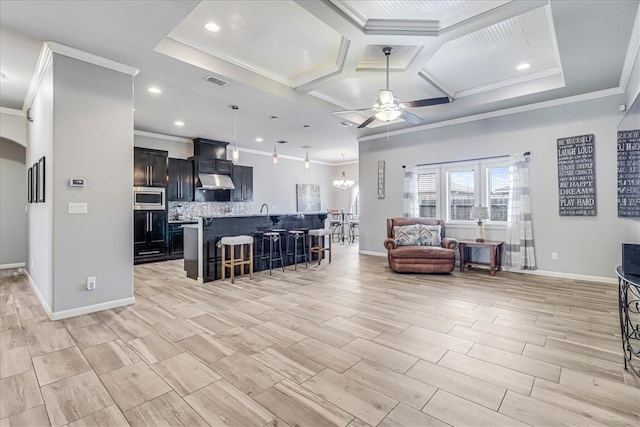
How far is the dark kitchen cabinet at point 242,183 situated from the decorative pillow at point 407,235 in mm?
4646

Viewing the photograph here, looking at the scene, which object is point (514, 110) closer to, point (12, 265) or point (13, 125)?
point (13, 125)

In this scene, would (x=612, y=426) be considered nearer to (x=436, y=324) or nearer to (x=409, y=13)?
(x=436, y=324)

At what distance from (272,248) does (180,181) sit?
316 cm

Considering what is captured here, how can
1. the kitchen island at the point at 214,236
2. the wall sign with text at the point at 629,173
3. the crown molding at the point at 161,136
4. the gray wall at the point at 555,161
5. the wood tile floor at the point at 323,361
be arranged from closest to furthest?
the wood tile floor at the point at 323,361
the wall sign with text at the point at 629,173
the gray wall at the point at 555,161
the kitchen island at the point at 214,236
the crown molding at the point at 161,136

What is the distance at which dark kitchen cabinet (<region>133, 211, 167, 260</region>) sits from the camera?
642 cm

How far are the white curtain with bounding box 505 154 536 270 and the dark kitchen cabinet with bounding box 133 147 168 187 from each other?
705 cm

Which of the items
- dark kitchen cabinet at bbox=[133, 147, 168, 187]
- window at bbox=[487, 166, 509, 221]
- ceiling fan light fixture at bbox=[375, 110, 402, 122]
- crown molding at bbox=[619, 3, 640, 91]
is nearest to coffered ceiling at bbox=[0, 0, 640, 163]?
crown molding at bbox=[619, 3, 640, 91]

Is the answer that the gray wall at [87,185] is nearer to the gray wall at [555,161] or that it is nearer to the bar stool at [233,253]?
the bar stool at [233,253]

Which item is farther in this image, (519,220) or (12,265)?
(12,265)

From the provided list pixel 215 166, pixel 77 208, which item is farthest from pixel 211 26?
pixel 215 166

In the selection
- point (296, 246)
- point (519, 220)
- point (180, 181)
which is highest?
point (180, 181)

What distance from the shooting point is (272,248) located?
5.84m

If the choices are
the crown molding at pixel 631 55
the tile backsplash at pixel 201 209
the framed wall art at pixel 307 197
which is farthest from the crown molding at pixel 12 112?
the crown molding at pixel 631 55

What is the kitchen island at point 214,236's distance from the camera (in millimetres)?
4980
